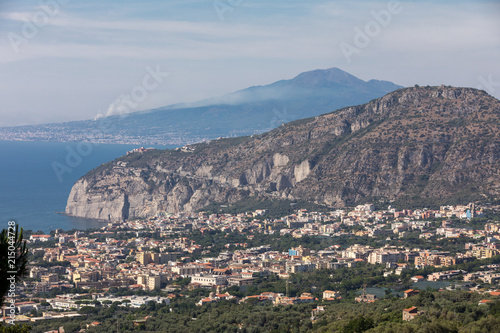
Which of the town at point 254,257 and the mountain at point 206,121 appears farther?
the mountain at point 206,121

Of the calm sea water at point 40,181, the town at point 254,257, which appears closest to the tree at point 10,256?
the town at point 254,257

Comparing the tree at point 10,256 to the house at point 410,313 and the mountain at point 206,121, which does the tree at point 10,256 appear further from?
the mountain at point 206,121

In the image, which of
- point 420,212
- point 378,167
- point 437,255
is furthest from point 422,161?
point 437,255

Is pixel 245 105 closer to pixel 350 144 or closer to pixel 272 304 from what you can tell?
pixel 350 144

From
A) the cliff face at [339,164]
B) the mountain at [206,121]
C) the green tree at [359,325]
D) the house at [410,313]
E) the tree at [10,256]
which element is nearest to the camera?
the tree at [10,256]

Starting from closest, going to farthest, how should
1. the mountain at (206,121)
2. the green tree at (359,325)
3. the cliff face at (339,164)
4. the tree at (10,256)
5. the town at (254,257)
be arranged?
the tree at (10,256), the green tree at (359,325), the town at (254,257), the cliff face at (339,164), the mountain at (206,121)

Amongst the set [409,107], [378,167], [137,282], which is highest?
[409,107]

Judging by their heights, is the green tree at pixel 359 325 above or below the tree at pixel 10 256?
below

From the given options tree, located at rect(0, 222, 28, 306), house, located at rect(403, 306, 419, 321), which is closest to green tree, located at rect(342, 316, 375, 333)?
house, located at rect(403, 306, 419, 321)
